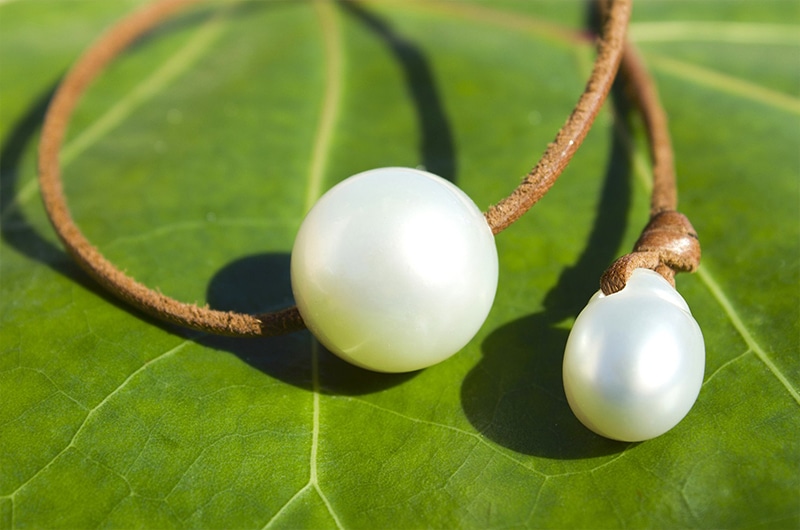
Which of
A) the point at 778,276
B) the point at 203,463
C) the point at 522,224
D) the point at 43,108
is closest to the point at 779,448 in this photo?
the point at 778,276

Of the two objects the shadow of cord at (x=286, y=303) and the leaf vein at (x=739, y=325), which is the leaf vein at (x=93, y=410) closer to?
the shadow of cord at (x=286, y=303)

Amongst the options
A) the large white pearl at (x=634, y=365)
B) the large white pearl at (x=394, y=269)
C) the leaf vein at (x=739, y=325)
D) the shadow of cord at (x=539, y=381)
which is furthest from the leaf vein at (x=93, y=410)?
the leaf vein at (x=739, y=325)

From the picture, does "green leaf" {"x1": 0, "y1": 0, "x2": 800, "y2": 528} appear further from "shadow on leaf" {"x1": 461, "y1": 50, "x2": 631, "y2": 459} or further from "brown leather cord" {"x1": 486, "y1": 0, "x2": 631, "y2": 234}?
"brown leather cord" {"x1": 486, "y1": 0, "x2": 631, "y2": 234}

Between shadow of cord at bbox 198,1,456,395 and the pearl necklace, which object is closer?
the pearl necklace

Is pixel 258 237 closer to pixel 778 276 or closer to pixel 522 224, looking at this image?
pixel 522 224

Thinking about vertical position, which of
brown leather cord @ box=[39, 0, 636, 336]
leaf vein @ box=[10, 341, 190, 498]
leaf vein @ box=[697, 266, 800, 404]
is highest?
brown leather cord @ box=[39, 0, 636, 336]

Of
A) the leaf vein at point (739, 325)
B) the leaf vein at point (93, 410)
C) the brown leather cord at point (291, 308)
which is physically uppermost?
the brown leather cord at point (291, 308)

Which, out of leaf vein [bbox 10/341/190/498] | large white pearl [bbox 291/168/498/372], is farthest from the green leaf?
large white pearl [bbox 291/168/498/372]
